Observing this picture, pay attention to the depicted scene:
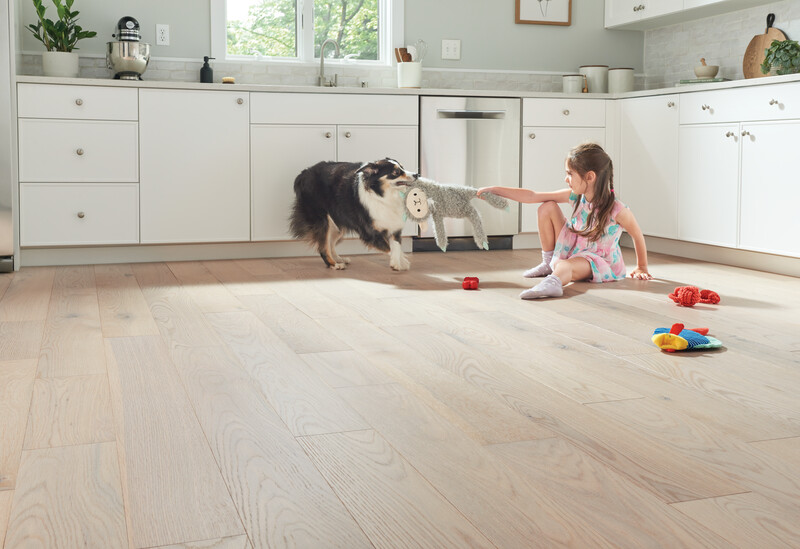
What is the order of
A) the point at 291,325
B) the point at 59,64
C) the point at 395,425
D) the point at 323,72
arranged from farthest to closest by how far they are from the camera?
the point at 323,72
the point at 59,64
the point at 291,325
the point at 395,425

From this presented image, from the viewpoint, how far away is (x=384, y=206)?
11.7ft

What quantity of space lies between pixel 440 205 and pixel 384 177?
0.89 ft

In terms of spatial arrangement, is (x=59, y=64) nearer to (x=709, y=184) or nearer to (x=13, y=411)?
(x=13, y=411)

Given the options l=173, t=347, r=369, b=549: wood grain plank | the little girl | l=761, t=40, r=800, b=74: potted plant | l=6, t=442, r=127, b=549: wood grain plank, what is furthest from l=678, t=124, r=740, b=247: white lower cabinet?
l=6, t=442, r=127, b=549: wood grain plank

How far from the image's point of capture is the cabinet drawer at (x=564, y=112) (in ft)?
15.0

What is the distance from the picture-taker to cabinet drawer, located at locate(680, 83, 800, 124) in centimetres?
351

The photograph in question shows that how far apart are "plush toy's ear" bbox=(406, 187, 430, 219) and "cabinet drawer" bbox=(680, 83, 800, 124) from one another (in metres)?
1.51

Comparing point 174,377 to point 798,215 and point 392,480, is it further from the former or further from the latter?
point 798,215

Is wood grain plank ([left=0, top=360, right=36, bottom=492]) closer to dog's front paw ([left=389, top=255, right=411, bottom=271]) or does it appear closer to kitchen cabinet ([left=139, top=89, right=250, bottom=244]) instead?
dog's front paw ([left=389, top=255, right=411, bottom=271])

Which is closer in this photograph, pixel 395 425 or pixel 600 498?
pixel 600 498

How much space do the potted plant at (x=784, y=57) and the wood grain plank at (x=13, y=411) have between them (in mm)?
3312

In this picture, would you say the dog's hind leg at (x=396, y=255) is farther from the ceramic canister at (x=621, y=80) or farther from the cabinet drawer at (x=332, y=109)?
the ceramic canister at (x=621, y=80)

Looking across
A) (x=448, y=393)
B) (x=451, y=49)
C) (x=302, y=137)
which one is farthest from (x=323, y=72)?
(x=448, y=393)

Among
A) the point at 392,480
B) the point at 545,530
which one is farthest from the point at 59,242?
the point at 545,530
